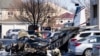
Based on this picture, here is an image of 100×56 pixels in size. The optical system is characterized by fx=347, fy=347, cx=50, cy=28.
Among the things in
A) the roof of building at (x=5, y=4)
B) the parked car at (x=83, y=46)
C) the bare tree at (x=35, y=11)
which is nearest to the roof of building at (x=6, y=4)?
the roof of building at (x=5, y=4)

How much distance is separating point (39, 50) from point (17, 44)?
9.48 feet

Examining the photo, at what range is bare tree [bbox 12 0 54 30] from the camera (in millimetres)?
52719

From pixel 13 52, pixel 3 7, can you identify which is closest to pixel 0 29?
pixel 3 7

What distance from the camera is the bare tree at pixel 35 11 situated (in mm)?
52719

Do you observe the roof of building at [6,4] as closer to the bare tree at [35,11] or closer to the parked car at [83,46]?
the bare tree at [35,11]

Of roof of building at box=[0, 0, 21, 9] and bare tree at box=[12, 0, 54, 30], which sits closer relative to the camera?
bare tree at box=[12, 0, 54, 30]

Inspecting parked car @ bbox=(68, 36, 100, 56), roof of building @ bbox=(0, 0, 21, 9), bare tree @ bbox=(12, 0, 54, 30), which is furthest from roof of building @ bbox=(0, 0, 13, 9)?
parked car @ bbox=(68, 36, 100, 56)

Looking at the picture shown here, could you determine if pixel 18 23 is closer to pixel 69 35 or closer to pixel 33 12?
pixel 33 12

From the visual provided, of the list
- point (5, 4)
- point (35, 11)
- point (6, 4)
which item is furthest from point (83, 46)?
point (5, 4)

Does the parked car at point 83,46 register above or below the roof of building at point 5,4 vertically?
below

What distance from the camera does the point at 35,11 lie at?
5294 centimetres

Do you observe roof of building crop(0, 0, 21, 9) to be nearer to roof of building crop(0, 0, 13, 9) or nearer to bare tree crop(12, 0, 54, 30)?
roof of building crop(0, 0, 13, 9)

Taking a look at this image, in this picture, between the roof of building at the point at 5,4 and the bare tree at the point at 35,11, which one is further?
the roof of building at the point at 5,4

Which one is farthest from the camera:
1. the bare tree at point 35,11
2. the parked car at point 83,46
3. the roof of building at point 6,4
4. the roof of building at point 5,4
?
the roof of building at point 5,4
